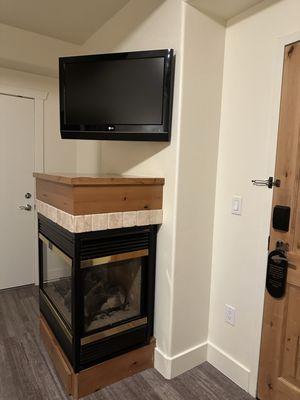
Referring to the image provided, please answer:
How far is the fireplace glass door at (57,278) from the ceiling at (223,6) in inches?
67.2

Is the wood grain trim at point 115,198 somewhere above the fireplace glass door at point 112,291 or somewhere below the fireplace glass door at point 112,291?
above

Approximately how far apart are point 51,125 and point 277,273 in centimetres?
279

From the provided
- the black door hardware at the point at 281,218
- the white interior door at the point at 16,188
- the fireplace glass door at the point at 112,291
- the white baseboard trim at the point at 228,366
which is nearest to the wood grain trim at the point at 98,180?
the fireplace glass door at the point at 112,291

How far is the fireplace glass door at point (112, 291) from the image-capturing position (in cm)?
179

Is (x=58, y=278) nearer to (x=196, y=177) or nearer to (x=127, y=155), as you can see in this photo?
(x=127, y=155)

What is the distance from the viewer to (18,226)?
10.5ft

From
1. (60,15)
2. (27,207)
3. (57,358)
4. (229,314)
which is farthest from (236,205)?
(27,207)

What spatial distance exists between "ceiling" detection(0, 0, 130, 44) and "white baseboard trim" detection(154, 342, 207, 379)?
8.66ft

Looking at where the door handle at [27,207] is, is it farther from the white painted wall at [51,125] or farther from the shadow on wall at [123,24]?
the shadow on wall at [123,24]

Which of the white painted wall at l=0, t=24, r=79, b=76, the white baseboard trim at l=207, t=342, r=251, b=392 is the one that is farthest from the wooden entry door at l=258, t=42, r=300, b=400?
the white painted wall at l=0, t=24, r=79, b=76

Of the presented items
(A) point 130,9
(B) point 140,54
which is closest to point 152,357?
(B) point 140,54

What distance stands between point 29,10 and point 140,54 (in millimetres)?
1310

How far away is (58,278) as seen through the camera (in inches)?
81.7

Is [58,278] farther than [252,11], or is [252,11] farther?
[58,278]
